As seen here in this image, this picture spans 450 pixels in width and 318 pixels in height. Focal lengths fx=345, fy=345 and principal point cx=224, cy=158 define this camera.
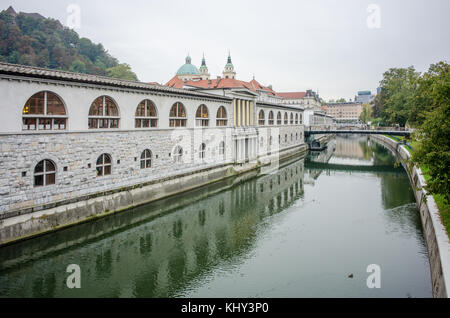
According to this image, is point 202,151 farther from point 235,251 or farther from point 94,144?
point 235,251

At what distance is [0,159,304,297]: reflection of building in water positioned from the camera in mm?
12836

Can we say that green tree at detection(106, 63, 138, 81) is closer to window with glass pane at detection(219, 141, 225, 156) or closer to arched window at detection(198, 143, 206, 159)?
window with glass pane at detection(219, 141, 225, 156)

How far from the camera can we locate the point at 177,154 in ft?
90.8

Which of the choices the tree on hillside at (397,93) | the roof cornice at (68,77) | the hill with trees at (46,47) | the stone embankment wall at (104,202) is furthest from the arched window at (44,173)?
the hill with trees at (46,47)

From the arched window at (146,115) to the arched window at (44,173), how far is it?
7.17 metres

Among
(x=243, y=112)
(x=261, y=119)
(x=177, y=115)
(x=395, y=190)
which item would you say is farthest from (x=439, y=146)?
(x=261, y=119)

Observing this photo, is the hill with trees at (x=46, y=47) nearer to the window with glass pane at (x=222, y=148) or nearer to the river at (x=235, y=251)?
the window with glass pane at (x=222, y=148)

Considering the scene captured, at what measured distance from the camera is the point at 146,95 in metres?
24.2

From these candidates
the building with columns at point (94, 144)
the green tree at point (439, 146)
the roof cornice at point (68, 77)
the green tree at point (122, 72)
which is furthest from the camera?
the green tree at point (122, 72)

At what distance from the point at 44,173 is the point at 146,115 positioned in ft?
29.2

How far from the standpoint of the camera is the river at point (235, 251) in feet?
41.9

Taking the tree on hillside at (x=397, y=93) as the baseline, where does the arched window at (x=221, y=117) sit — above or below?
below
